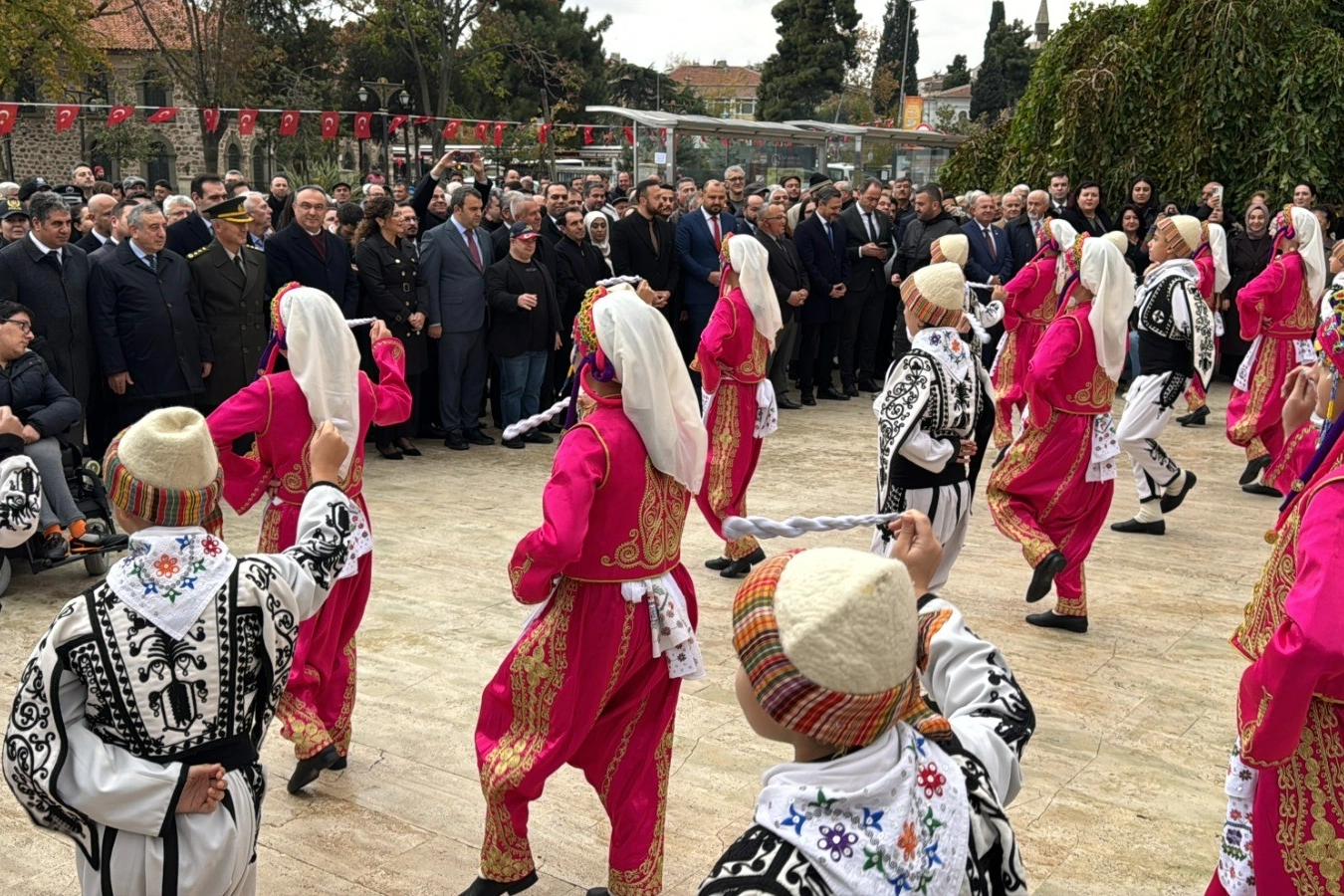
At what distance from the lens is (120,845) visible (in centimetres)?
276

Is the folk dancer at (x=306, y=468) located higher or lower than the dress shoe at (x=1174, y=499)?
higher

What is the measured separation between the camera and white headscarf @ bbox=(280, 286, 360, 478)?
451 centimetres

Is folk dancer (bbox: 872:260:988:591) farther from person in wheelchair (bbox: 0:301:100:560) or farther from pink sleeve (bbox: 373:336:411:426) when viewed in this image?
person in wheelchair (bbox: 0:301:100:560)

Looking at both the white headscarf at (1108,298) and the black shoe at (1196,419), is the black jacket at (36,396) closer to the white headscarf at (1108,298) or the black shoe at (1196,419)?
the white headscarf at (1108,298)

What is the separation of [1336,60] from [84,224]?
13211 millimetres

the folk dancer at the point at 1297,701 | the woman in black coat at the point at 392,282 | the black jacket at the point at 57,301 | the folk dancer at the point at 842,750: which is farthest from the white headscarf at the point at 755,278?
the folk dancer at the point at 842,750

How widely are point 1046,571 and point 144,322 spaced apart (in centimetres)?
575

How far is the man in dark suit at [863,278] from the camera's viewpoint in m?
13.0

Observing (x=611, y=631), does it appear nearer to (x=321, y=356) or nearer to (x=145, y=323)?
(x=321, y=356)

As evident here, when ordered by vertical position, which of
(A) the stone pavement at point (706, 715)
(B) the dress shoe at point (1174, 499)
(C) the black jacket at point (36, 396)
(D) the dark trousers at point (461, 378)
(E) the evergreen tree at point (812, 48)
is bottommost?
(A) the stone pavement at point (706, 715)

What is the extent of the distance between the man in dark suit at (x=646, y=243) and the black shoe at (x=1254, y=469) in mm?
4863

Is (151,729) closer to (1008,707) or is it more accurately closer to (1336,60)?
(1008,707)

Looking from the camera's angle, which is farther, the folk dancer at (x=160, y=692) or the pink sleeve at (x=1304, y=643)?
the folk dancer at (x=160, y=692)

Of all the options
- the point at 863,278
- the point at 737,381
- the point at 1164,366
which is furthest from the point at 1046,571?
the point at 863,278
